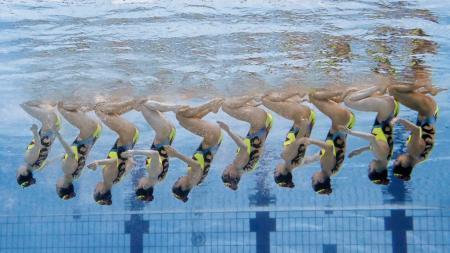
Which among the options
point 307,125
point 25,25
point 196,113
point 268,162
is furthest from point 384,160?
point 268,162

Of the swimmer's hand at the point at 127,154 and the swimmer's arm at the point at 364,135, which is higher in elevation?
the swimmer's arm at the point at 364,135

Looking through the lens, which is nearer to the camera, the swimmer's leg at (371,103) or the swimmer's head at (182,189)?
the swimmer's leg at (371,103)

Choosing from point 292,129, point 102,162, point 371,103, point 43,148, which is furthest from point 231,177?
point 43,148

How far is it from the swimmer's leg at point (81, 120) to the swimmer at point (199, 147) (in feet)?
5.16

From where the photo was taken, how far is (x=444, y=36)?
12.2 m

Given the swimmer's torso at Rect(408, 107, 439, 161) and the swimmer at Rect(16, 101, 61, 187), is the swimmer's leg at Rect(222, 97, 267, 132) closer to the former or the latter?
the swimmer's torso at Rect(408, 107, 439, 161)

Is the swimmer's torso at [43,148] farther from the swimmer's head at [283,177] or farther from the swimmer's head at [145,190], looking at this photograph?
the swimmer's head at [283,177]

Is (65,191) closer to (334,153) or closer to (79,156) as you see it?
(79,156)

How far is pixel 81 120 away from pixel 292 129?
17.0 feet

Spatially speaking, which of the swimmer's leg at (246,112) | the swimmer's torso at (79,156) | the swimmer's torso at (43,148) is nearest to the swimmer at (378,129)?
the swimmer's leg at (246,112)

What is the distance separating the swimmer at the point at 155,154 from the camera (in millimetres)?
12578

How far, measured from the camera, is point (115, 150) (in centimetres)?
1359

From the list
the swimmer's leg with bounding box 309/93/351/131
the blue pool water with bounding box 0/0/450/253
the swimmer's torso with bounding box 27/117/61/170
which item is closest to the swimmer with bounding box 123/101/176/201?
the blue pool water with bounding box 0/0/450/253

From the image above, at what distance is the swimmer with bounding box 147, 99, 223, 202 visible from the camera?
12.8m
